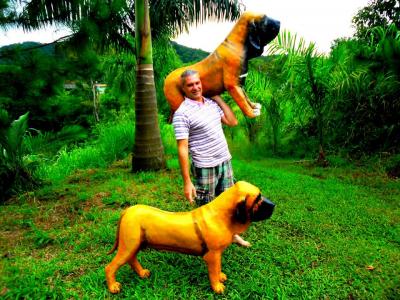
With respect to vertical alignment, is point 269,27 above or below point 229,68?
above

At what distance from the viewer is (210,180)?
276cm

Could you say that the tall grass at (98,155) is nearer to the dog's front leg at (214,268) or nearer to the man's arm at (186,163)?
the man's arm at (186,163)

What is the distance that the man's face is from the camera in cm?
237

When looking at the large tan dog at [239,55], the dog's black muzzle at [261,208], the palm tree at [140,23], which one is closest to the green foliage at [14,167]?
the palm tree at [140,23]

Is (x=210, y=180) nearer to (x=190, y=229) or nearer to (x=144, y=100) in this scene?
(x=190, y=229)

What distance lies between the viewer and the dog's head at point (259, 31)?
7.26 feet

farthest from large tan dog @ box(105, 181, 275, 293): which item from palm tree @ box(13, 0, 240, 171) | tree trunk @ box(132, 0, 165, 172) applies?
tree trunk @ box(132, 0, 165, 172)

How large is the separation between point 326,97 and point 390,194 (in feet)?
7.69

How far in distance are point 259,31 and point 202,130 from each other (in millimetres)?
826

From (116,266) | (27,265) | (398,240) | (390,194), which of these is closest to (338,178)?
(390,194)

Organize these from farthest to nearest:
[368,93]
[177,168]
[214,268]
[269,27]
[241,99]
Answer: [368,93], [177,168], [214,268], [241,99], [269,27]

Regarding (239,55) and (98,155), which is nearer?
(239,55)

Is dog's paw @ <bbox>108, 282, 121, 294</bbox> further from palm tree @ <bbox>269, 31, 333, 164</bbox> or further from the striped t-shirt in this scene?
palm tree @ <bbox>269, 31, 333, 164</bbox>

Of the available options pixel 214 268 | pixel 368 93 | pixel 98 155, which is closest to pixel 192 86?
pixel 214 268
